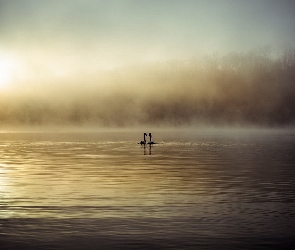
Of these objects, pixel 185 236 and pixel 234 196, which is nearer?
pixel 185 236

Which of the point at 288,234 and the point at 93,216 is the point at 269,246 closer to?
the point at 288,234

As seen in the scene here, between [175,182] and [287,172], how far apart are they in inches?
664

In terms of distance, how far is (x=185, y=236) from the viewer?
89.0 feet

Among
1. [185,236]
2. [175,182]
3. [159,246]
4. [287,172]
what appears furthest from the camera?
[287,172]

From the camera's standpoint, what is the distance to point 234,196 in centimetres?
4169

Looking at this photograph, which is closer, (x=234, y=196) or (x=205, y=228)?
(x=205, y=228)

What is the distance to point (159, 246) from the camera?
25172mm

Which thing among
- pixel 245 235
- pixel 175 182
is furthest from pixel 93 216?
pixel 175 182

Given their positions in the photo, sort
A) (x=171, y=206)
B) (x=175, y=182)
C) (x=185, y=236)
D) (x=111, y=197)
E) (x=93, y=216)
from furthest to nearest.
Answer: (x=175, y=182) < (x=111, y=197) < (x=171, y=206) < (x=93, y=216) < (x=185, y=236)

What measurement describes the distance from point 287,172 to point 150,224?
120 feet

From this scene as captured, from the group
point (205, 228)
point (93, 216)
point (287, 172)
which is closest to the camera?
point (205, 228)

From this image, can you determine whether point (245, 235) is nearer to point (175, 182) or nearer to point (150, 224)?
point (150, 224)

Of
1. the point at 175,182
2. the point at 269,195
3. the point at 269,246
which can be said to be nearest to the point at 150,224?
the point at 269,246

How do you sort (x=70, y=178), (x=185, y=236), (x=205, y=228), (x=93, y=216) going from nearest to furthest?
(x=185, y=236), (x=205, y=228), (x=93, y=216), (x=70, y=178)
